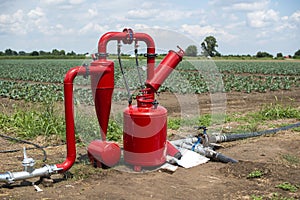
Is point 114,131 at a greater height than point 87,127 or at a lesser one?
lesser

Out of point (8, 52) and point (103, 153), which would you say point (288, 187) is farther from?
point (8, 52)

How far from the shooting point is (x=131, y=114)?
15.4ft

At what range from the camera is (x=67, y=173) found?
15.1ft

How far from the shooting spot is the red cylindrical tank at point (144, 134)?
4664 millimetres

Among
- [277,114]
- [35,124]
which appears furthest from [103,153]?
[277,114]

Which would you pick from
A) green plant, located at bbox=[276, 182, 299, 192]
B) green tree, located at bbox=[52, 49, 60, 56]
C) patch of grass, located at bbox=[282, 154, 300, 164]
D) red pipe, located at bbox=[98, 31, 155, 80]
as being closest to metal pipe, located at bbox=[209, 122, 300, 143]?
patch of grass, located at bbox=[282, 154, 300, 164]

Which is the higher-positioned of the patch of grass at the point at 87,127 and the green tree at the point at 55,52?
the green tree at the point at 55,52

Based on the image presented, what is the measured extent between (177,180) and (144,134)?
0.70m

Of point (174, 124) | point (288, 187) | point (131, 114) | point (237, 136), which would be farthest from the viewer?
point (174, 124)

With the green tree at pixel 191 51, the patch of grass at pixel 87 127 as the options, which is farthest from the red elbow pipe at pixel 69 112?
the green tree at pixel 191 51

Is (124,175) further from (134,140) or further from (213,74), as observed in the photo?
(213,74)

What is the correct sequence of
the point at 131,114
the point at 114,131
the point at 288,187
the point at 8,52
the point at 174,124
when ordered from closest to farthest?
the point at 288,187 → the point at 131,114 → the point at 114,131 → the point at 174,124 → the point at 8,52

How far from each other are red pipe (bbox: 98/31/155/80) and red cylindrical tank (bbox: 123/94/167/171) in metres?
0.41

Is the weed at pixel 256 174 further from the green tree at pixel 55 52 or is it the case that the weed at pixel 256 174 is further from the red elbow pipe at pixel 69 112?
the green tree at pixel 55 52
